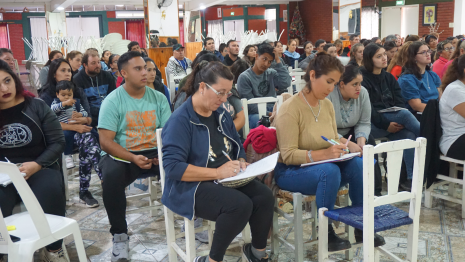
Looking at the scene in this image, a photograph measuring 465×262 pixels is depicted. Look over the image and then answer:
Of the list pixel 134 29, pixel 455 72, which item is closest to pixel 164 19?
pixel 455 72

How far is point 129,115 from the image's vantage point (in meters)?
2.69

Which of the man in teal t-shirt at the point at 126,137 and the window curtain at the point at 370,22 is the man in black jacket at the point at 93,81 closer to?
the man in teal t-shirt at the point at 126,137

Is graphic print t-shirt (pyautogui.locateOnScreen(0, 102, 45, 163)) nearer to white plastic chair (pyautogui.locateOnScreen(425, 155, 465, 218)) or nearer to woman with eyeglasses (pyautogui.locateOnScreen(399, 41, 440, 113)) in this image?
white plastic chair (pyautogui.locateOnScreen(425, 155, 465, 218))

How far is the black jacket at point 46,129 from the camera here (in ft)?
7.71

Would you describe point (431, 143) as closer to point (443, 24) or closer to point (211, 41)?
point (211, 41)

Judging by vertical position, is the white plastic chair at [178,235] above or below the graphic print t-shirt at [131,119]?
below

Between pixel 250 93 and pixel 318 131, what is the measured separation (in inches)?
60.4

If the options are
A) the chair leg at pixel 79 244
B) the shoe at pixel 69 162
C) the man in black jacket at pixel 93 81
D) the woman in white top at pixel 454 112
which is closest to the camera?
the chair leg at pixel 79 244

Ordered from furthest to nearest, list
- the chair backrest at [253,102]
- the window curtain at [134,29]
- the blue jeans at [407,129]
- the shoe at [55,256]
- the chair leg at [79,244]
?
the window curtain at [134,29] < the blue jeans at [407,129] < the chair backrest at [253,102] < the shoe at [55,256] < the chair leg at [79,244]

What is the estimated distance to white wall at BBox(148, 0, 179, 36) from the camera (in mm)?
9289

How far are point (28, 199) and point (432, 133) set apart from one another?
268cm

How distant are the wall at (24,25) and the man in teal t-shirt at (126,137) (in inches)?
700

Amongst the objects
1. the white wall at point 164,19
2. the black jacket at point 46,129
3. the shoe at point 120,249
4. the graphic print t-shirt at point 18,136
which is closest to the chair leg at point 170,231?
the shoe at point 120,249

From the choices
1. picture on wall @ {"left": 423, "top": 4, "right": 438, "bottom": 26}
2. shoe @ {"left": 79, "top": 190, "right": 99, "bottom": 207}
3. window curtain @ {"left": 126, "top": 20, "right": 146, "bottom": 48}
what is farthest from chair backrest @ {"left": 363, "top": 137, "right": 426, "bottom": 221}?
window curtain @ {"left": 126, "top": 20, "right": 146, "bottom": 48}
